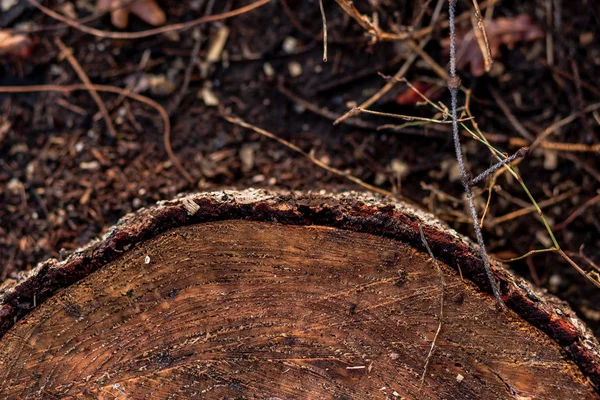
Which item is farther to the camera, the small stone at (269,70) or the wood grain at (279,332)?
the small stone at (269,70)

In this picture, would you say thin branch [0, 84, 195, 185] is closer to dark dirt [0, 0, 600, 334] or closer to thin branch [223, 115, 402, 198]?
dark dirt [0, 0, 600, 334]

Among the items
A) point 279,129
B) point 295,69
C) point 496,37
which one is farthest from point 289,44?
point 496,37

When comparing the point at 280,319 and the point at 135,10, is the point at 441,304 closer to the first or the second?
the point at 280,319

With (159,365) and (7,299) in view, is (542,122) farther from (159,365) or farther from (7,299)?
(7,299)

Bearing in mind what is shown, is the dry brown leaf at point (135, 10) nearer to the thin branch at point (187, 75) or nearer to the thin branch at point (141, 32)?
the thin branch at point (141, 32)

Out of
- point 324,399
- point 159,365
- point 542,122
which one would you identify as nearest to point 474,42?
point 542,122

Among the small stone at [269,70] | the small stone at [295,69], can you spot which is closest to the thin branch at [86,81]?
the small stone at [269,70]

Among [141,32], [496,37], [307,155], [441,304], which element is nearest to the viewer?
[441,304]
